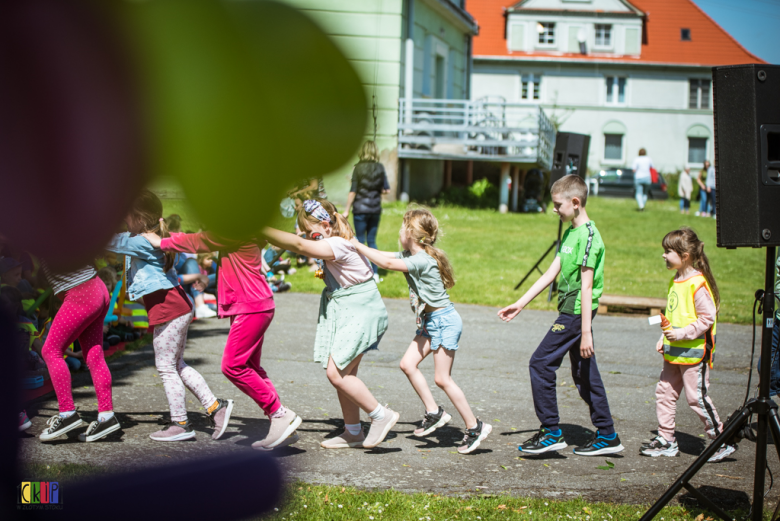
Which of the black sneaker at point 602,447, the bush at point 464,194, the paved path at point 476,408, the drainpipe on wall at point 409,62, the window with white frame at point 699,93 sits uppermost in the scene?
the window with white frame at point 699,93

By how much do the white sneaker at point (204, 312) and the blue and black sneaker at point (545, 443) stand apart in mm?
4620

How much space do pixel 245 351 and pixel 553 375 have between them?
167 centimetres

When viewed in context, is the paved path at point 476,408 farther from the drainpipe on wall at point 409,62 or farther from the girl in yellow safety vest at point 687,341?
the drainpipe on wall at point 409,62

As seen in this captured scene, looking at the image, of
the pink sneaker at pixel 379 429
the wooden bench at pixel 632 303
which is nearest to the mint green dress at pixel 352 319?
the pink sneaker at pixel 379 429

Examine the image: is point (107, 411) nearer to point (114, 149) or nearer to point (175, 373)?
point (175, 373)

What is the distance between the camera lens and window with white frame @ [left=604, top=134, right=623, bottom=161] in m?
34.3

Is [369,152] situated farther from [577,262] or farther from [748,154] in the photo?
[577,262]

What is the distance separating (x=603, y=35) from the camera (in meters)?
0.72

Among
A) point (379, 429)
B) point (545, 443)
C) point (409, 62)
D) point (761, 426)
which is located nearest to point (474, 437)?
point (545, 443)

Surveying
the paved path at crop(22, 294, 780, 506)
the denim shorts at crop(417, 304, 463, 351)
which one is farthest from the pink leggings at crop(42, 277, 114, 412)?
the denim shorts at crop(417, 304, 463, 351)

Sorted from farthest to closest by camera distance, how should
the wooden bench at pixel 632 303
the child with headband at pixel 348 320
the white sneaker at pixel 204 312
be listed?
the wooden bench at pixel 632 303
the white sneaker at pixel 204 312
the child with headband at pixel 348 320

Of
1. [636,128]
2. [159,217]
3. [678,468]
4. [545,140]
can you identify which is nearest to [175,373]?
[678,468]

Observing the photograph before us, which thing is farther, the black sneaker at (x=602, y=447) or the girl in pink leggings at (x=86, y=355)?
the black sneaker at (x=602, y=447)

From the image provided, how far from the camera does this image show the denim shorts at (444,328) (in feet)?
13.0
